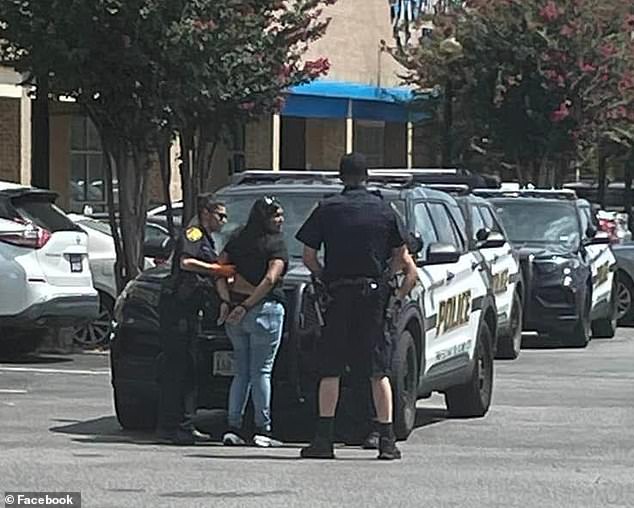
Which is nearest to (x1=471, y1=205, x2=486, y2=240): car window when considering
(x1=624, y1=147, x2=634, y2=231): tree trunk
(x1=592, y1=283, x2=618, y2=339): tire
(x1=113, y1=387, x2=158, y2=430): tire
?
(x1=592, y1=283, x2=618, y2=339): tire

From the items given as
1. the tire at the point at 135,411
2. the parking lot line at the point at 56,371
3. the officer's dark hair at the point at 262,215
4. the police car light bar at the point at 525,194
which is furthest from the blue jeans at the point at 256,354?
the police car light bar at the point at 525,194

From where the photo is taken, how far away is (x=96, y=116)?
19.7 meters

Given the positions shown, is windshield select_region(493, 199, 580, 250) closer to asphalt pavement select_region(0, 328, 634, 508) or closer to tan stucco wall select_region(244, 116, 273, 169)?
asphalt pavement select_region(0, 328, 634, 508)

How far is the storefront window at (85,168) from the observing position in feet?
119

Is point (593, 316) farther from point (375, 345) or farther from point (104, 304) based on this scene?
point (375, 345)

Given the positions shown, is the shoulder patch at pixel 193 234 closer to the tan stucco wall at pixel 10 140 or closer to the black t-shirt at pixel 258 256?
the black t-shirt at pixel 258 256

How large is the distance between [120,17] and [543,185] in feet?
57.9

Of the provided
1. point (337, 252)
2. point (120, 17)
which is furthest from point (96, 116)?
point (337, 252)

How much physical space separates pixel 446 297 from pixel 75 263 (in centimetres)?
560

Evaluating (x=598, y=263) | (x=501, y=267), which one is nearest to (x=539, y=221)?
(x=598, y=263)

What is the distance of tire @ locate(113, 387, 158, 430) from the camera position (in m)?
12.7

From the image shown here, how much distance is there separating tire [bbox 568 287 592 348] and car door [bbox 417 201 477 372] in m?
6.93

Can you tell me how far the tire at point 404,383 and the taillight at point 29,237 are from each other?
19.9 feet

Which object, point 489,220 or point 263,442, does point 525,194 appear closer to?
point 489,220
